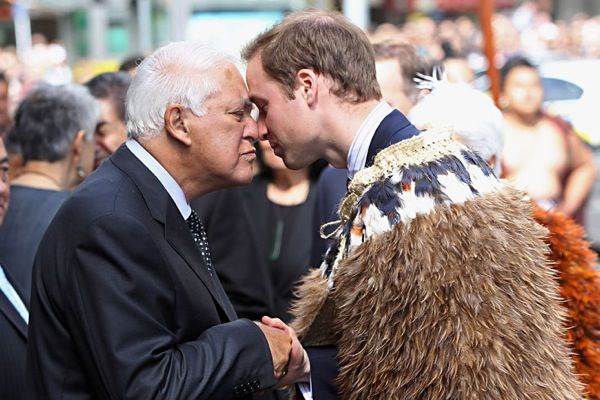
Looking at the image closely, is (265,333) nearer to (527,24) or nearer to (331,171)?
(331,171)

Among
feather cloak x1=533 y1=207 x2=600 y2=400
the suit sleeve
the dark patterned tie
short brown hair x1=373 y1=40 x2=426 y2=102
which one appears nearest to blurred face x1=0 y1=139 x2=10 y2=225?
the dark patterned tie

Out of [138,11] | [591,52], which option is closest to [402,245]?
[591,52]

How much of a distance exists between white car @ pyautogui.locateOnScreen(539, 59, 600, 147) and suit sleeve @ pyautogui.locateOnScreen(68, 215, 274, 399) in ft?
34.3

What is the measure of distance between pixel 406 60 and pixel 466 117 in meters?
0.79

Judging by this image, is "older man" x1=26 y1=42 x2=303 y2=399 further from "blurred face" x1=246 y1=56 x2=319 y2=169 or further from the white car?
the white car

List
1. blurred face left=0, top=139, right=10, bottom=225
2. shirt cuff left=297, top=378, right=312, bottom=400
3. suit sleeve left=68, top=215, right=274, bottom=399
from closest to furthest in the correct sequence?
1. suit sleeve left=68, top=215, right=274, bottom=399
2. shirt cuff left=297, top=378, right=312, bottom=400
3. blurred face left=0, top=139, right=10, bottom=225

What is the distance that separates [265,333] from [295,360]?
0.44ft

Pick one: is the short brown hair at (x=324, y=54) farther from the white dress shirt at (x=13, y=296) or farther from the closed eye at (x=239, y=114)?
the white dress shirt at (x=13, y=296)

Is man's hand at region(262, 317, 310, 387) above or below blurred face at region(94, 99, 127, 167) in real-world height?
above

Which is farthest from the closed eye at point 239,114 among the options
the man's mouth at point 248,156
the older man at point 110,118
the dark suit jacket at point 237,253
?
the older man at point 110,118

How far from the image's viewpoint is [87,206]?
2490mm

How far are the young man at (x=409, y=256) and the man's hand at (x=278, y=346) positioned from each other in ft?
0.47

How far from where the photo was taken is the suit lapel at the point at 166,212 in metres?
2.59

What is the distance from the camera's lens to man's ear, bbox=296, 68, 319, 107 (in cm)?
278
